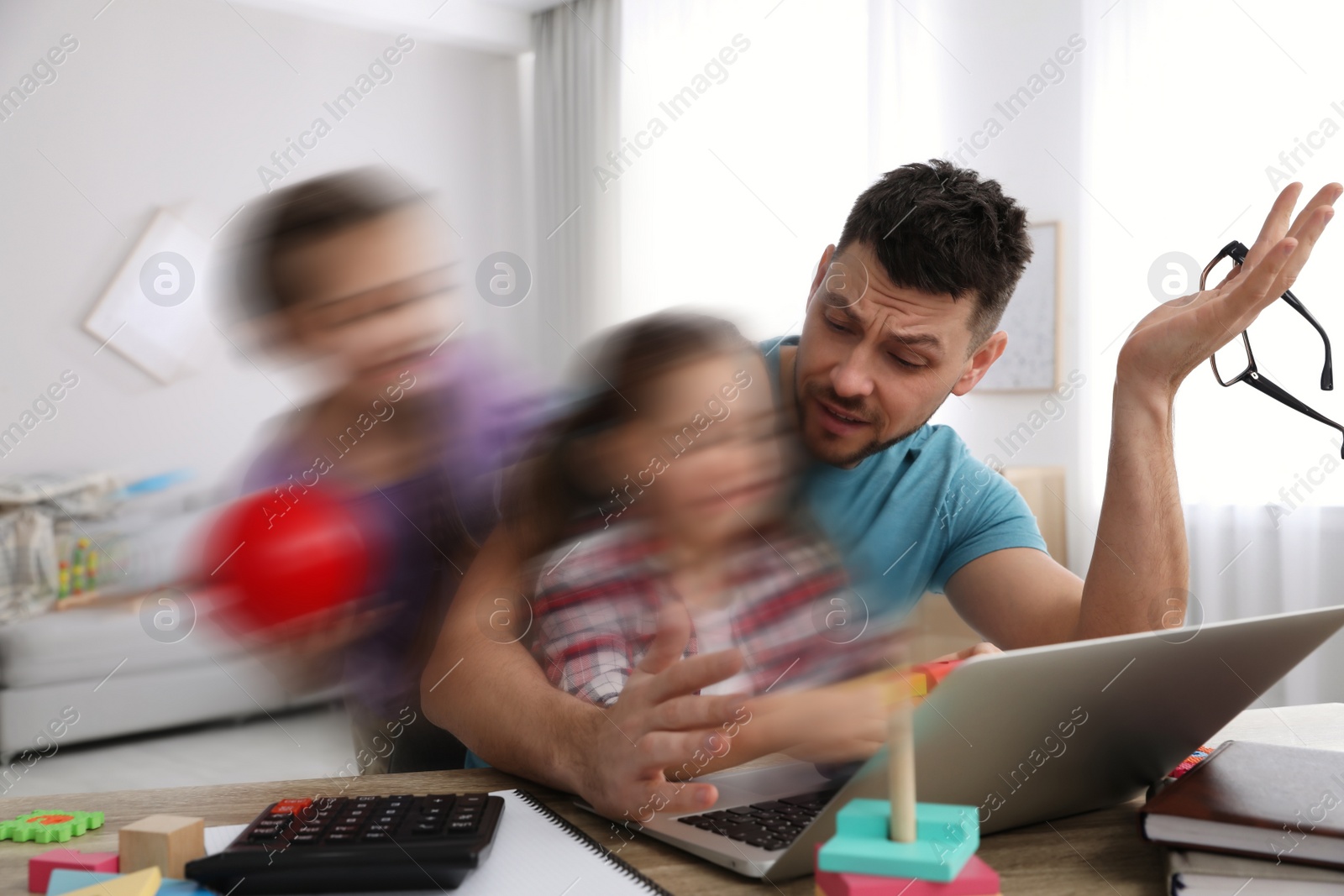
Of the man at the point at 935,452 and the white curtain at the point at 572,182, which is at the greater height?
the white curtain at the point at 572,182

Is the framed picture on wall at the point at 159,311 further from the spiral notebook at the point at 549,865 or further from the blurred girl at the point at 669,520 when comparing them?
the spiral notebook at the point at 549,865

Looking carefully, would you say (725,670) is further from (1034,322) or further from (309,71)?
(1034,322)

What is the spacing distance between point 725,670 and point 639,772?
0.08 metres

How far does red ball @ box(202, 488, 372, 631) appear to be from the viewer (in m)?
0.45

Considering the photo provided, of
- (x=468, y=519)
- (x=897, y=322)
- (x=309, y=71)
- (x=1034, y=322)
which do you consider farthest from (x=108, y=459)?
(x=1034, y=322)

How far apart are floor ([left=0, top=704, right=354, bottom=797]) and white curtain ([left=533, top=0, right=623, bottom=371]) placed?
Result: 46cm

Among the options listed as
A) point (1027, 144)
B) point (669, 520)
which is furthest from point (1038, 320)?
point (669, 520)

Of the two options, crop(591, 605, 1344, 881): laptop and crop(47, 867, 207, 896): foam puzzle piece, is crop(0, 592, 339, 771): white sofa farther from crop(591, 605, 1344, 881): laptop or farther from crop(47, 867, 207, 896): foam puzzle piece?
crop(591, 605, 1344, 881): laptop

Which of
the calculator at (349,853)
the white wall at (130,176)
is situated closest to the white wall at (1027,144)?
the white wall at (130,176)

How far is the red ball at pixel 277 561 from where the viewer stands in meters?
0.45

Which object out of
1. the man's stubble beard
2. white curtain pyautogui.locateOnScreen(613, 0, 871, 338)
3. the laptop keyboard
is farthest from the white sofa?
white curtain pyautogui.locateOnScreen(613, 0, 871, 338)

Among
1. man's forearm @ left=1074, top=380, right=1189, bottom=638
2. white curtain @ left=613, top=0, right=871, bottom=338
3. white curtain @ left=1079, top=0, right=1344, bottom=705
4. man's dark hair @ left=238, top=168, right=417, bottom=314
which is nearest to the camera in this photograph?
man's dark hair @ left=238, top=168, right=417, bottom=314

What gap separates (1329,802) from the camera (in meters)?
0.36

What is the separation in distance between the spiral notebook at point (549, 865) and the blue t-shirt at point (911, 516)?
472 millimetres
